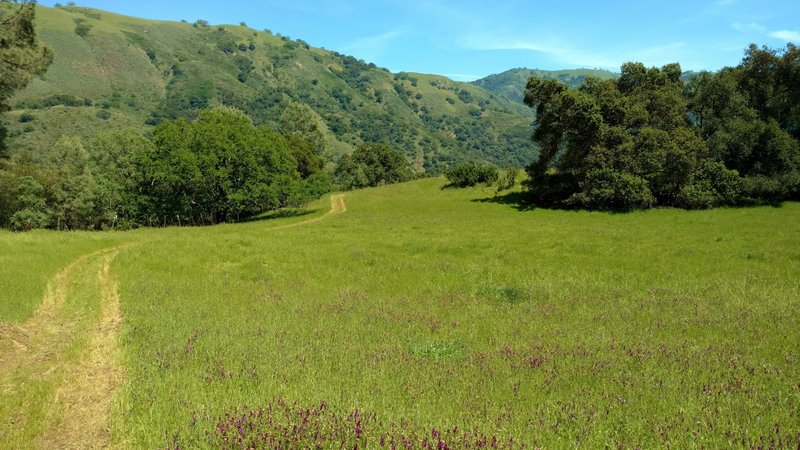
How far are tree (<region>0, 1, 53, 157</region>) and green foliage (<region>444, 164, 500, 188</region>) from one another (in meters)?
53.3

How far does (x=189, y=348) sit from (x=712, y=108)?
2278 inches

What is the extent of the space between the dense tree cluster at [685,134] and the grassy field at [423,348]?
24.9 metres

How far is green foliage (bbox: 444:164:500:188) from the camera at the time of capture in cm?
7244

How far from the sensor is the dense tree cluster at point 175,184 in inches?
2040

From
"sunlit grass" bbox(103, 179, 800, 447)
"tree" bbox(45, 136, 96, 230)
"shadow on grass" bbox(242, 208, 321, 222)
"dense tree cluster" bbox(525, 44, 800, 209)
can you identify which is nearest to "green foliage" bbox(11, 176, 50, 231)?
"tree" bbox(45, 136, 96, 230)

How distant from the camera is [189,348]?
9.88 m

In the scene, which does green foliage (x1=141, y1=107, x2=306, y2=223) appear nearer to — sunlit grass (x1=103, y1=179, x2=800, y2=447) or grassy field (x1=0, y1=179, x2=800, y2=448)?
grassy field (x1=0, y1=179, x2=800, y2=448)

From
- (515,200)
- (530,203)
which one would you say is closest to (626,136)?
(530,203)

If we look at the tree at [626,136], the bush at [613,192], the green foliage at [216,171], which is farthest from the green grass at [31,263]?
the tree at [626,136]

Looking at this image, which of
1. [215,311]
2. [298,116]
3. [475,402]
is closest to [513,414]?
[475,402]

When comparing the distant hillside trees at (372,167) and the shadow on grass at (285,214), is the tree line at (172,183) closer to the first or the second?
the shadow on grass at (285,214)

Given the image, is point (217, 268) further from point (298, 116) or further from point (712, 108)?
point (298, 116)

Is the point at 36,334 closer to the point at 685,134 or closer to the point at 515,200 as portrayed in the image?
the point at 685,134

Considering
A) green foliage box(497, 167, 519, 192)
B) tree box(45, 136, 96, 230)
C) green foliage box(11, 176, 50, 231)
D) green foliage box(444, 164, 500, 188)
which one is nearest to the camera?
green foliage box(11, 176, 50, 231)
